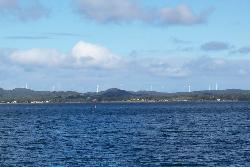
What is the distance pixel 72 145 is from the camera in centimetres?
8088

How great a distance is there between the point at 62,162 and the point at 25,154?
9669 mm

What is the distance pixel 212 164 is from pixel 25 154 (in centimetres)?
2463

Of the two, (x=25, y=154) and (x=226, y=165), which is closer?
(x=226, y=165)

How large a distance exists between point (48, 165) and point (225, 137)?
40656 millimetres

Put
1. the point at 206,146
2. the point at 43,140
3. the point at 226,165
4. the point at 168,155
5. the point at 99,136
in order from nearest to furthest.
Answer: the point at 226,165, the point at 168,155, the point at 206,146, the point at 43,140, the point at 99,136

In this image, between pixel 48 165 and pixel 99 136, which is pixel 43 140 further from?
pixel 48 165

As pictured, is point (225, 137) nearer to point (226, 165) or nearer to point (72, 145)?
point (72, 145)

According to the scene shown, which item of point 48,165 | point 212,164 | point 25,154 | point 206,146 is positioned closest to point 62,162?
point 48,165

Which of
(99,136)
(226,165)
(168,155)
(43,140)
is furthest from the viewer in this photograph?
(99,136)

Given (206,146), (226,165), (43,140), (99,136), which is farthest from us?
(99,136)

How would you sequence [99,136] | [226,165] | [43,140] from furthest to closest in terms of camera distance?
[99,136] → [43,140] → [226,165]

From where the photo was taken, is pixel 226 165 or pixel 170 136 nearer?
pixel 226 165

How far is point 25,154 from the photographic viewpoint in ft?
229

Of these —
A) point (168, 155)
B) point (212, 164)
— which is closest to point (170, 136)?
point (168, 155)
